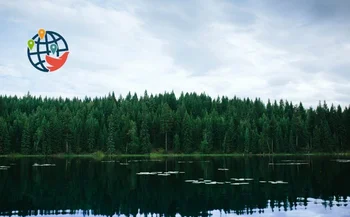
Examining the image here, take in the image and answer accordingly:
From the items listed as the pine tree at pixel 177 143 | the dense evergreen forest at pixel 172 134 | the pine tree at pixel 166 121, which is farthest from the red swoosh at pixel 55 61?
the pine tree at pixel 166 121

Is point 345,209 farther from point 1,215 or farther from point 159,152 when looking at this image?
point 159,152

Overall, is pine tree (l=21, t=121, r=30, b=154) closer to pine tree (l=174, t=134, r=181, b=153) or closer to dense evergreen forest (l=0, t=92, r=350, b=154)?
dense evergreen forest (l=0, t=92, r=350, b=154)

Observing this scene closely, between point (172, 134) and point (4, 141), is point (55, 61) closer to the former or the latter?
point (4, 141)

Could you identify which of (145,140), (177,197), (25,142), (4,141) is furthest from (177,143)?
(177,197)

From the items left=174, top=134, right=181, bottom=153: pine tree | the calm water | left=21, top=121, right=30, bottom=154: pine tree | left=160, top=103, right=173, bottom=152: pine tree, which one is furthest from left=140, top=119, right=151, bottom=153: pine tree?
the calm water

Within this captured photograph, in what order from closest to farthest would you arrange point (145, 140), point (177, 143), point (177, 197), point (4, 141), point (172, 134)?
point (177, 197) < point (4, 141) < point (145, 140) < point (177, 143) < point (172, 134)

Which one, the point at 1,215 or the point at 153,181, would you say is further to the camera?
the point at 153,181

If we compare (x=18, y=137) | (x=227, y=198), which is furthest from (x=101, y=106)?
(x=227, y=198)

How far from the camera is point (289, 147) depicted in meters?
146

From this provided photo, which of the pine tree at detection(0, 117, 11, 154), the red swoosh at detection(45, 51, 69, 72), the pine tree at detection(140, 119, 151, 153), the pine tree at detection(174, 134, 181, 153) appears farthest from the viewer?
the pine tree at detection(174, 134, 181, 153)

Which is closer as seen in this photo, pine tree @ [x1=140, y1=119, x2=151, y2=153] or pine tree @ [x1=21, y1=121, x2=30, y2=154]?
pine tree @ [x1=140, y1=119, x2=151, y2=153]

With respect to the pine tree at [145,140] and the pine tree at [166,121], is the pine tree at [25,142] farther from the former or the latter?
→ the pine tree at [166,121]

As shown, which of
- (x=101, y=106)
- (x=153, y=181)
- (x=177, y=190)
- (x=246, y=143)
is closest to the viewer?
(x=177, y=190)

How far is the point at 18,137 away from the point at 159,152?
182 ft
